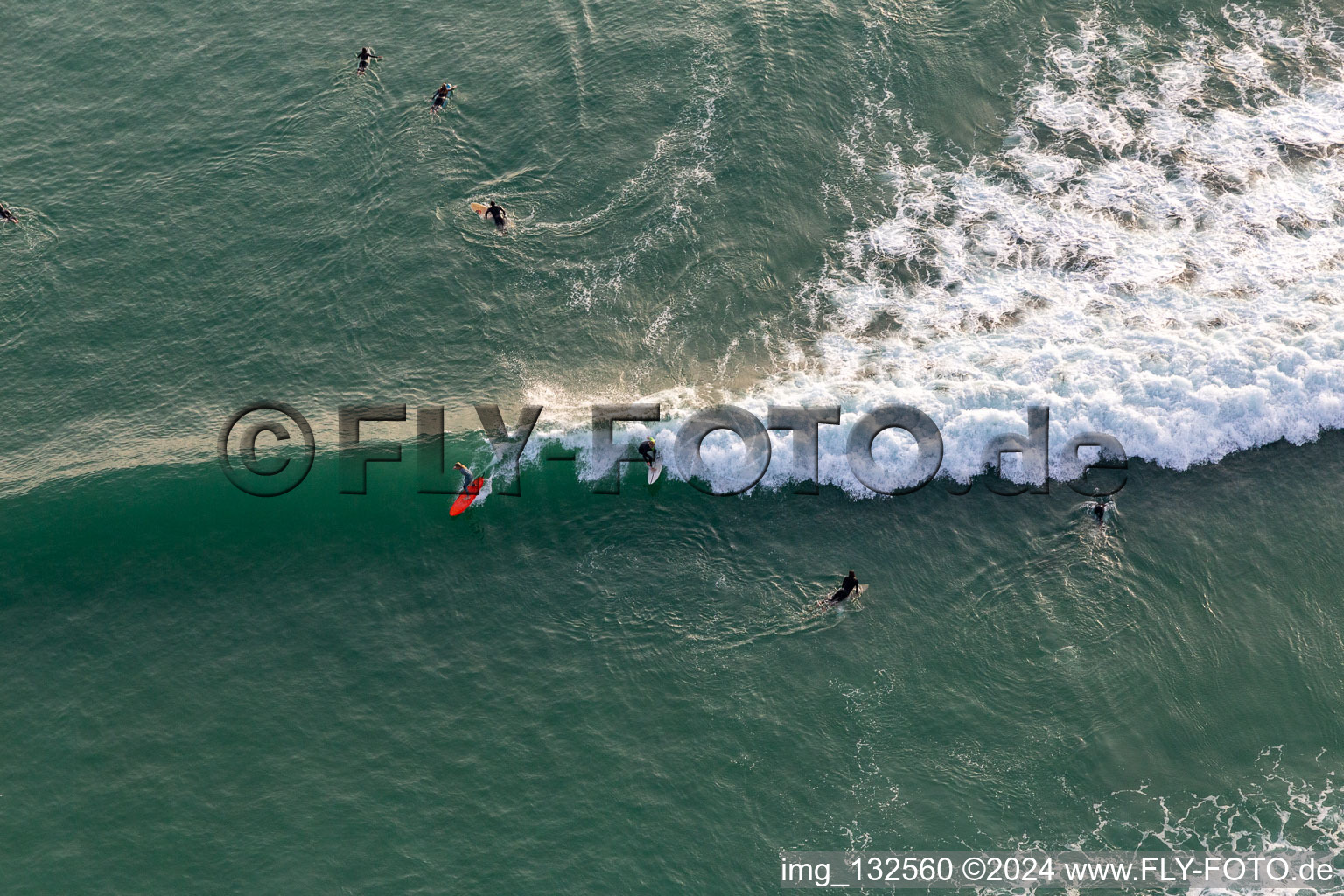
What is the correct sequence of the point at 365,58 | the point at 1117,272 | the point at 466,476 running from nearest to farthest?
the point at 466,476, the point at 1117,272, the point at 365,58

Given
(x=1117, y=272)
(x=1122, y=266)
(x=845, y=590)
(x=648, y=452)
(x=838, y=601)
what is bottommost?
(x=838, y=601)

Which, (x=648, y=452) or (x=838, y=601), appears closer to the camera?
(x=838, y=601)

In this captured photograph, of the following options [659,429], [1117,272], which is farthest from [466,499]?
[1117,272]

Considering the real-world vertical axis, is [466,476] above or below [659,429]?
below

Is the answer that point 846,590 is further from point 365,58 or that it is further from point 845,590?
point 365,58

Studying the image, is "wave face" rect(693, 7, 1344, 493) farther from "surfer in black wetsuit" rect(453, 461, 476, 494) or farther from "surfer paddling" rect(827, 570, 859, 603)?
"surfer in black wetsuit" rect(453, 461, 476, 494)

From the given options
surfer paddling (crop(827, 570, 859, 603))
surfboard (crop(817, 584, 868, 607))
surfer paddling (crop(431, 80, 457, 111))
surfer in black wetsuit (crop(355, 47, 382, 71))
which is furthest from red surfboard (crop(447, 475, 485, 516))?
surfer in black wetsuit (crop(355, 47, 382, 71))
